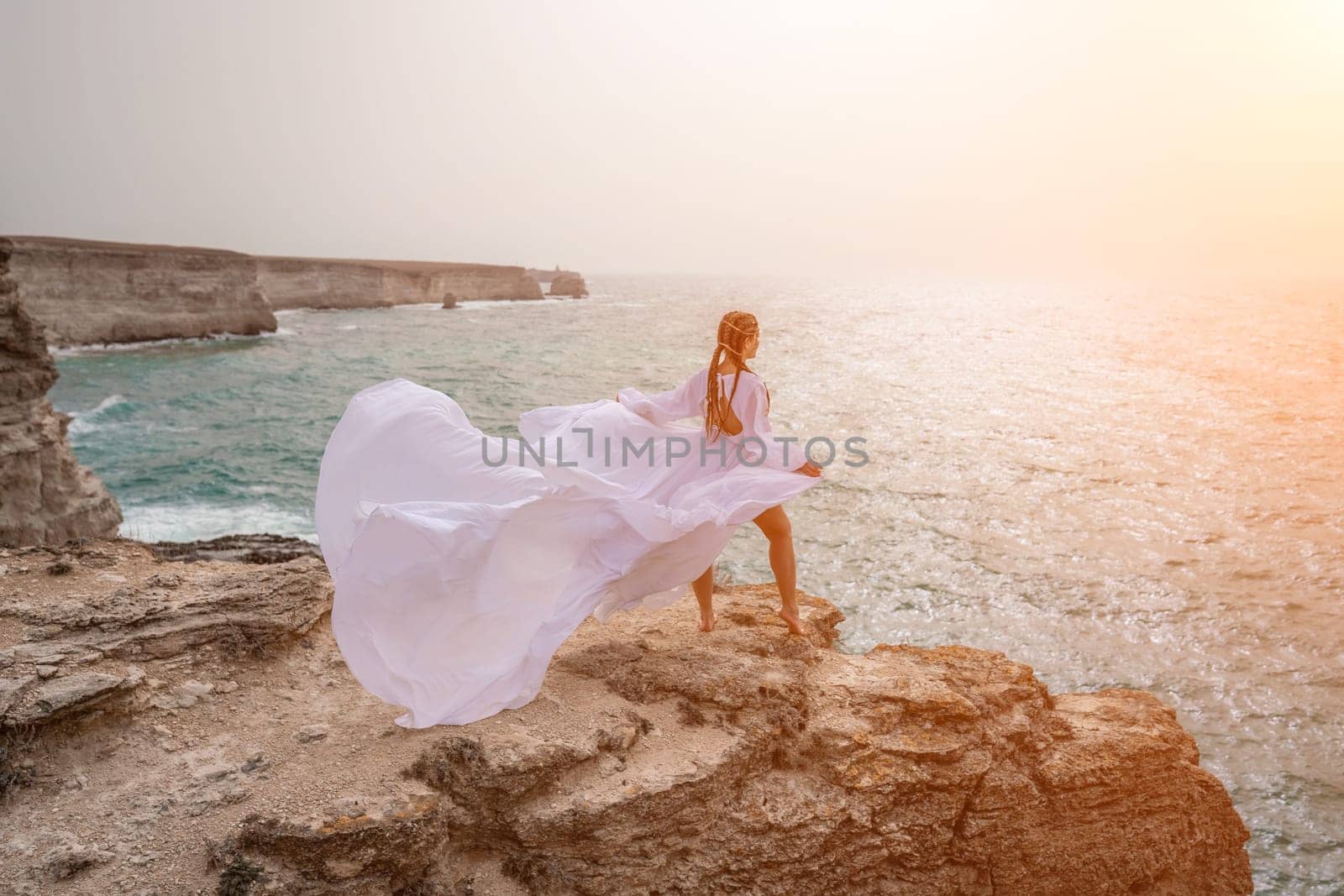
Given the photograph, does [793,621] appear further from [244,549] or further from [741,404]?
[244,549]

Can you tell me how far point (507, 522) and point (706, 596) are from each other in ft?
4.96

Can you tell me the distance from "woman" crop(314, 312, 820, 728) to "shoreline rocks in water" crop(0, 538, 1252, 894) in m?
0.34

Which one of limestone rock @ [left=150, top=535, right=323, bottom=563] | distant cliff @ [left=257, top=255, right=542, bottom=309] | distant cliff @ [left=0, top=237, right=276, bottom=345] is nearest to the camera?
limestone rock @ [left=150, top=535, right=323, bottom=563]

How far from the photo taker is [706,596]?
478 cm

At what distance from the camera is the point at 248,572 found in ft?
17.1

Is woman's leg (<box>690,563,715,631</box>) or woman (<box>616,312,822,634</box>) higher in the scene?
woman (<box>616,312,822,634</box>)

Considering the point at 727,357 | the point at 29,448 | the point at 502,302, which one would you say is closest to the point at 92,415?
the point at 29,448

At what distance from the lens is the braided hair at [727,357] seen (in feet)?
14.4

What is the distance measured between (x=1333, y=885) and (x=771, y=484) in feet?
17.4

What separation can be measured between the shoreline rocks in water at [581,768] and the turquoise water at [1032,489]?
290cm

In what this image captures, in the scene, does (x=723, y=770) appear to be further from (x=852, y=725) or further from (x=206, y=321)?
(x=206, y=321)

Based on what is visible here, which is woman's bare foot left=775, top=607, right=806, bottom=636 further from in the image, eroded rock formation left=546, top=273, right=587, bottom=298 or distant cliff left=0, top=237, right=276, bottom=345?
eroded rock formation left=546, top=273, right=587, bottom=298
